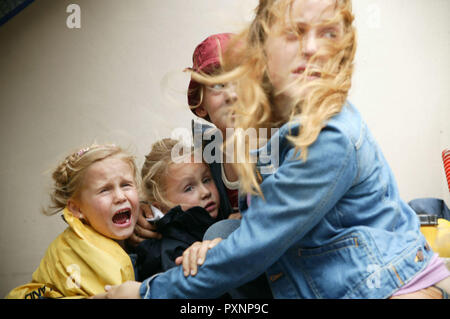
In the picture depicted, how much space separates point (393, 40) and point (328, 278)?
46.1 inches

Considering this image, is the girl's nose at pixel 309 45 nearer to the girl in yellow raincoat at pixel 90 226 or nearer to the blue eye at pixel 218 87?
the blue eye at pixel 218 87

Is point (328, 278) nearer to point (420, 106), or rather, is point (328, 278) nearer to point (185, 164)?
point (185, 164)

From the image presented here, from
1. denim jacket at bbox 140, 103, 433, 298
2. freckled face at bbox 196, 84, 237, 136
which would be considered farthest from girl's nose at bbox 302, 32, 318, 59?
freckled face at bbox 196, 84, 237, 136

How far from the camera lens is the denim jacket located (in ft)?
2.21

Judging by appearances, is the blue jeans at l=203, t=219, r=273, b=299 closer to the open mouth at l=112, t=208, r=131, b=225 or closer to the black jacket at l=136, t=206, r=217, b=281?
the black jacket at l=136, t=206, r=217, b=281

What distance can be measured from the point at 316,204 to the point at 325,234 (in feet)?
0.26

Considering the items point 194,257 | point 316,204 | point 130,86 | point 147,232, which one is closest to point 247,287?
point 194,257

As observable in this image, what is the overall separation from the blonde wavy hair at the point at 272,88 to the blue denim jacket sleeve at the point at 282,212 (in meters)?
0.02

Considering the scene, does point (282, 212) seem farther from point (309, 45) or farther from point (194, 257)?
point (309, 45)

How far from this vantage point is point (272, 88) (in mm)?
862

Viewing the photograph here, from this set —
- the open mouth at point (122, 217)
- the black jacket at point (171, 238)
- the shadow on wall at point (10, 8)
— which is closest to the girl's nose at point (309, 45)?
the black jacket at point (171, 238)

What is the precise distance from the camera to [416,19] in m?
1.55

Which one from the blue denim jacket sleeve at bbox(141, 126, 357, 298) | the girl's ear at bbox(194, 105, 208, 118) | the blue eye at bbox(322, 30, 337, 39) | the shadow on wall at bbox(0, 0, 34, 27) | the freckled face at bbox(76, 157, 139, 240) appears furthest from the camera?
the shadow on wall at bbox(0, 0, 34, 27)

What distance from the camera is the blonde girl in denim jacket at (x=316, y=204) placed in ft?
2.23
